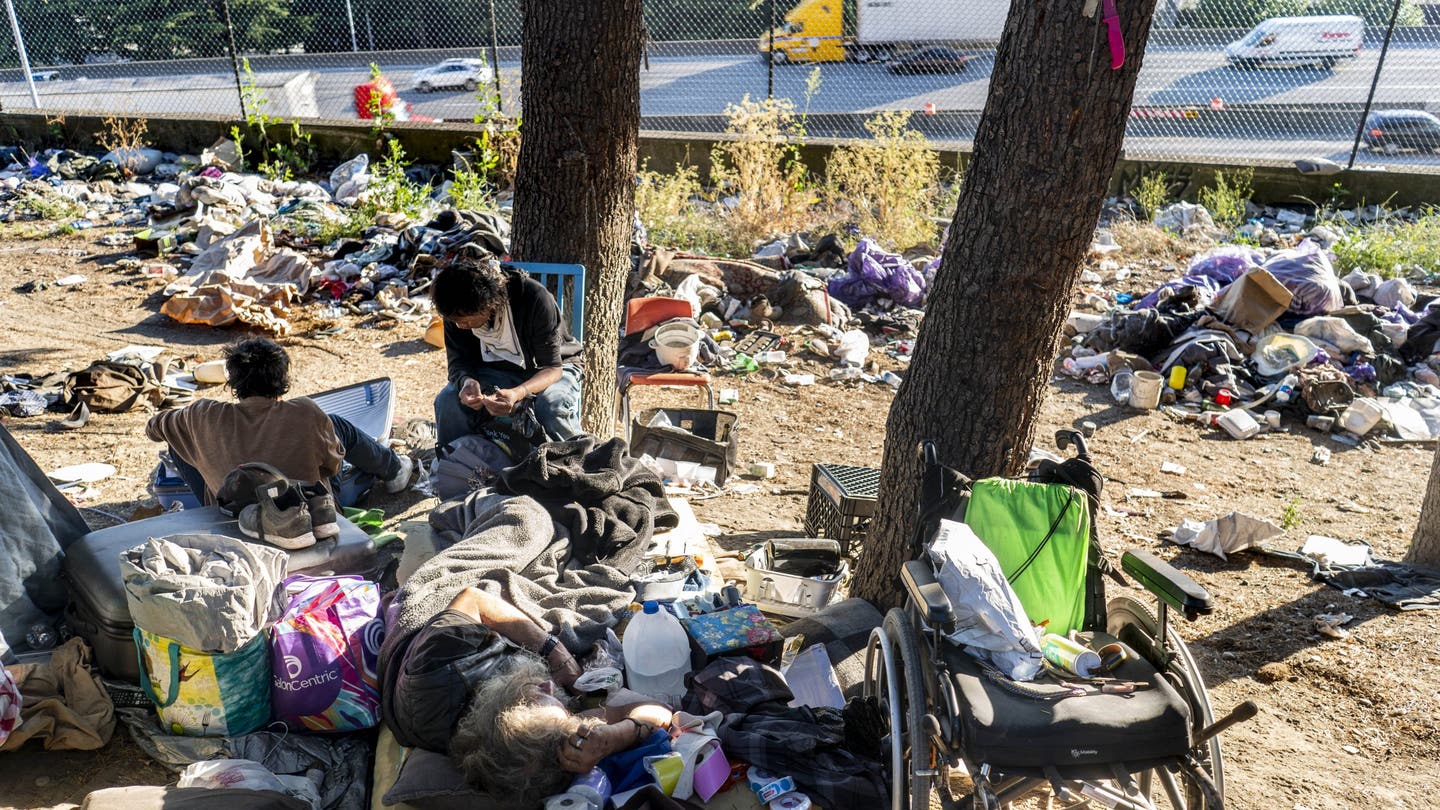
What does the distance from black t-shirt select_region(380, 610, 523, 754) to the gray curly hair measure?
0.06 metres

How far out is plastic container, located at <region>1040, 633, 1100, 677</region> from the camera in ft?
9.50

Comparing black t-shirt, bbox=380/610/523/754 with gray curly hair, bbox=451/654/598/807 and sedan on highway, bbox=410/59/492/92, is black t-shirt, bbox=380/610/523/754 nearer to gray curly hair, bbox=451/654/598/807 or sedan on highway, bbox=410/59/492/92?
gray curly hair, bbox=451/654/598/807

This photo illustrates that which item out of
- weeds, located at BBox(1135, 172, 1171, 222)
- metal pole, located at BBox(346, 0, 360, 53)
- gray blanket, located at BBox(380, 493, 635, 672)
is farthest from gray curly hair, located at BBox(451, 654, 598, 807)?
metal pole, located at BBox(346, 0, 360, 53)

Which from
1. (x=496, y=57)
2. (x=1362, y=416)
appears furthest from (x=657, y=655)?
(x=496, y=57)

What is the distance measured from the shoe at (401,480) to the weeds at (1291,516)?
4.63 meters

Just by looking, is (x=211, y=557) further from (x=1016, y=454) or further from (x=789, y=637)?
(x=1016, y=454)

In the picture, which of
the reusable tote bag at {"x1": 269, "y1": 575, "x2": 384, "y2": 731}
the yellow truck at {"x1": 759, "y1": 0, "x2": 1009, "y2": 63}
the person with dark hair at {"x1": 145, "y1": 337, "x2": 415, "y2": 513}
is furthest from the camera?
the yellow truck at {"x1": 759, "y1": 0, "x2": 1009, "y2": 63}

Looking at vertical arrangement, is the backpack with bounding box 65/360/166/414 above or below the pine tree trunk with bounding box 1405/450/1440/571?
above

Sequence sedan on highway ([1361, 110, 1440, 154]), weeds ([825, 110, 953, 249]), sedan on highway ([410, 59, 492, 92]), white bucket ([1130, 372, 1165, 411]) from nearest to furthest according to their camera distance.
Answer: white bucket ([1130, 372, 1165, 411])
weeds ([825, 110, 953, 249])
sedan on highway ([1361, 110, 1440, 154])
sedan on highway ([410, 59, 492, 92])

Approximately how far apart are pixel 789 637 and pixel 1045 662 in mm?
1003

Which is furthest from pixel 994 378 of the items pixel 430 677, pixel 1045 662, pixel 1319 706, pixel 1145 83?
pixel 1145 83

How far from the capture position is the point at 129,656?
130 inches

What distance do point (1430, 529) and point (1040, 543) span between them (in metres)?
2.75

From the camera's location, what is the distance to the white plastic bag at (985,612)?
9.37 feet
